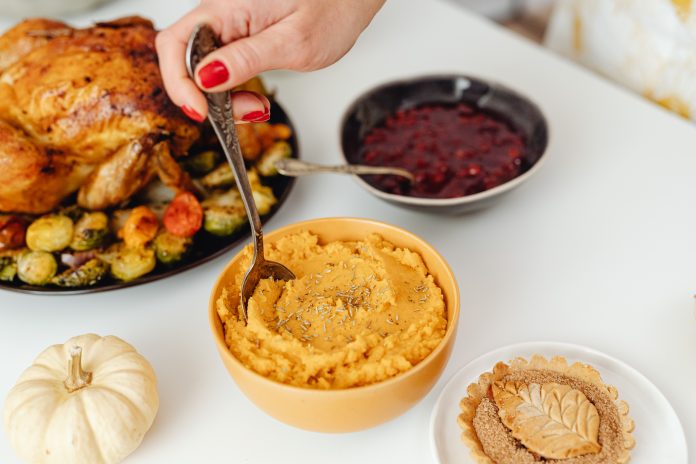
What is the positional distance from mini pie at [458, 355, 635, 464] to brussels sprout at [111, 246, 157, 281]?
27.6 inches

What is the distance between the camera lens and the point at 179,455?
109 cm

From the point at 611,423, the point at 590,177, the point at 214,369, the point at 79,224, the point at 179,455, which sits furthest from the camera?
the point at 590,177

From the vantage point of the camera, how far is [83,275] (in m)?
1.33

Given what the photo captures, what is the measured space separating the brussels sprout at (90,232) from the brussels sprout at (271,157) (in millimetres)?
377

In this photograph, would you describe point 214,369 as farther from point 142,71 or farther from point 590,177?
point 590,177

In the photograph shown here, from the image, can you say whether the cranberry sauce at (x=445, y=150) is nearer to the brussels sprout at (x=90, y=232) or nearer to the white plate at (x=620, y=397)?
the white plate at (x=620, y=397)

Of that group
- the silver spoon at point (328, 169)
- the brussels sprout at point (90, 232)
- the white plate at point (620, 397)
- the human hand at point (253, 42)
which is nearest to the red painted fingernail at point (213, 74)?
the human hand at point (253, 42)

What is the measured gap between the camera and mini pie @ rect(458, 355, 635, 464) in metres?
0.93

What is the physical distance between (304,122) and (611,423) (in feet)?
3.99

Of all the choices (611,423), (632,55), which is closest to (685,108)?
(632,55)

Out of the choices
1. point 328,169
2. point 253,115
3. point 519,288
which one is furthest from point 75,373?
point 519,288

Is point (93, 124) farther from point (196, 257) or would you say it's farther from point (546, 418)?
point (546, 418)

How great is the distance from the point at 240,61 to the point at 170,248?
0.47 metres

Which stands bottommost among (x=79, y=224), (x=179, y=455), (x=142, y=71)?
(x=179, y=455)
